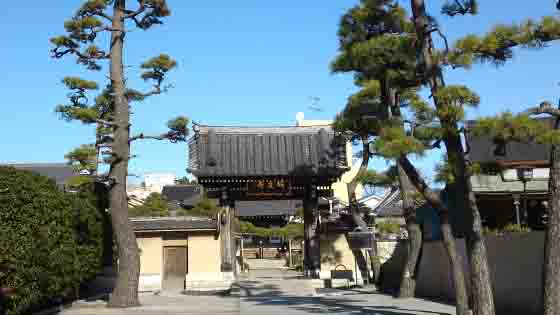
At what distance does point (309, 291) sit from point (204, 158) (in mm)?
6190

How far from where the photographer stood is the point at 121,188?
53.8 feet

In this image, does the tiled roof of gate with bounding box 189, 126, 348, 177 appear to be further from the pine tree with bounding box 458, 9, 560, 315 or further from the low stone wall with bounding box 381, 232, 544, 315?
the pine tree with bounding box 458, 9, 560, 315

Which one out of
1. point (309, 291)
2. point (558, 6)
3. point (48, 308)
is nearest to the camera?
point (558, 6)

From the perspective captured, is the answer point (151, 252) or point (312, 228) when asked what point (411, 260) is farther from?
point (151, 252)

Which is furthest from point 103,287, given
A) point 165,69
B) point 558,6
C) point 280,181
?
point 558,6

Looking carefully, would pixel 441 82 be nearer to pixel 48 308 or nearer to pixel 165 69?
pixel 165 69

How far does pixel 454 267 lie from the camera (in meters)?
11.5

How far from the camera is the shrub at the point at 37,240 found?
11617 millimetres

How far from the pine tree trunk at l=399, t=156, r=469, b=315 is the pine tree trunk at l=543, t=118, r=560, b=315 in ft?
5.85

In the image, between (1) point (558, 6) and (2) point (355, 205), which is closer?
(1) point (558, 6)

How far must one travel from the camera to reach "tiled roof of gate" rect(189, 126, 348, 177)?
2255 cm

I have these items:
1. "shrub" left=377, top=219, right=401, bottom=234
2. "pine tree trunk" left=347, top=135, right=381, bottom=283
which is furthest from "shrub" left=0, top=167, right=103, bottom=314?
"shrub" left=377, top=219, right=401, bottom=234

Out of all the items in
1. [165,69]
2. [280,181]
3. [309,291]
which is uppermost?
[165,69]

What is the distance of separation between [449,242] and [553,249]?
6.98 ft
